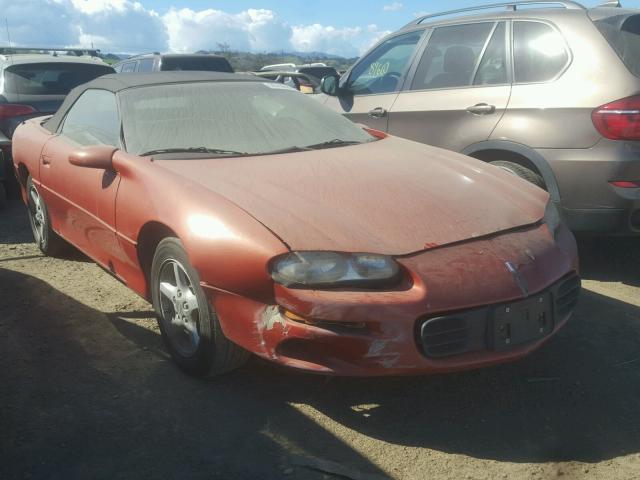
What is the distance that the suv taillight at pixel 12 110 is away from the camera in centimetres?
662

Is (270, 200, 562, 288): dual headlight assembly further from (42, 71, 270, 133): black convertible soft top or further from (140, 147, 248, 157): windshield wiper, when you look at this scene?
(42, 71, 270, 133): black convertible soft top

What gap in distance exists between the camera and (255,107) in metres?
3.97

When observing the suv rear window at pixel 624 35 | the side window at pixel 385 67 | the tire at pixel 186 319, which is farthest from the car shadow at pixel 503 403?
the side window at pixel 385 67

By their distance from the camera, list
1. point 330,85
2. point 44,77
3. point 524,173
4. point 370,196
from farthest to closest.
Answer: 1. point 44,77
2. point 330,85
3. point 524,173
4. point 370,196

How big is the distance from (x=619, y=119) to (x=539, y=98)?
560 mm

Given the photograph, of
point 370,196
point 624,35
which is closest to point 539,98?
point 624,35

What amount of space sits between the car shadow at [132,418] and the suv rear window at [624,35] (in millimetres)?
3016

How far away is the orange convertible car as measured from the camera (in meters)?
2.54

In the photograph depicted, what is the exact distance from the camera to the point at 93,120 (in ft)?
13.6

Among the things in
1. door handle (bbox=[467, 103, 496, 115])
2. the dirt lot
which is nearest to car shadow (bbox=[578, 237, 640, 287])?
the dirt lot

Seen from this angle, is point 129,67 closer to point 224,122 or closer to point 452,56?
point 452,56

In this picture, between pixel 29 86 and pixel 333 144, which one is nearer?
pixel 333 144

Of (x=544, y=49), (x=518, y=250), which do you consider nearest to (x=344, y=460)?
(x=518, y=250)

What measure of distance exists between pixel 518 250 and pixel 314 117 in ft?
5.85
